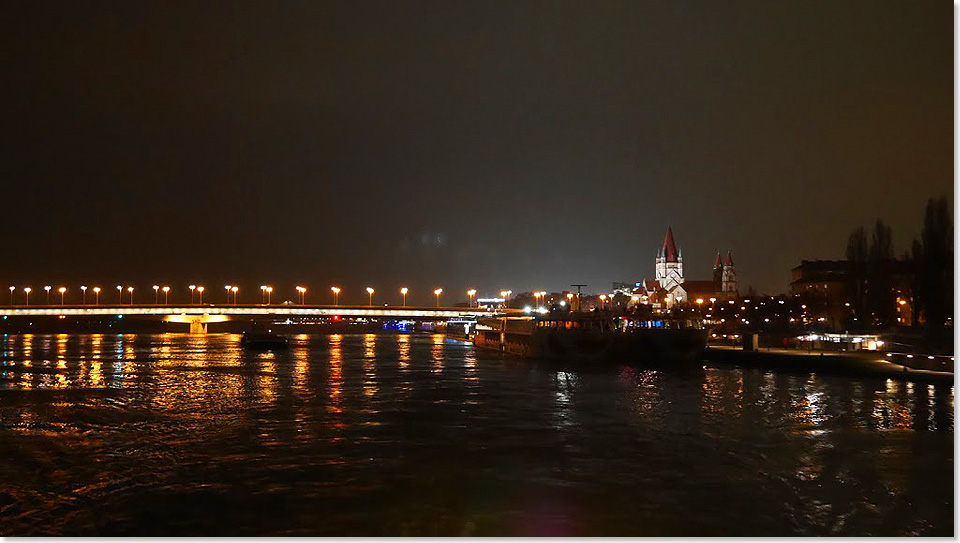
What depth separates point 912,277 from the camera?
66938 mm

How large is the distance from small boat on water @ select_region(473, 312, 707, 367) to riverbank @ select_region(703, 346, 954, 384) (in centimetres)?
247

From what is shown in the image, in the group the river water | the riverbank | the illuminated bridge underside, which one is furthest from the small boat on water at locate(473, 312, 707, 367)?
the illuminated bridge underside

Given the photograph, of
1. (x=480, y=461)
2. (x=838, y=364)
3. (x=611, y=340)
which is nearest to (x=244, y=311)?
(x=611, y=340)

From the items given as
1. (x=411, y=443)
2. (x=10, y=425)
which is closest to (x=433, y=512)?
(x=411, y=443)

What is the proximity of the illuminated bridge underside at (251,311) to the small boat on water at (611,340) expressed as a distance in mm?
63874

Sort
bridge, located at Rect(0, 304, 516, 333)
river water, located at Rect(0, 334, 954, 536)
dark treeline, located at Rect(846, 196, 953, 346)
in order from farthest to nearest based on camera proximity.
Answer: bridge, located at Rect(0, 304, 516, 333)
dark treeline, located at Rect(846, 196, 953, 346)
river water, located at Rect(0, 334, 954, 536)

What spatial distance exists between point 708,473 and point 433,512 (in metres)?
6.92

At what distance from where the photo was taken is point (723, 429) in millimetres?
26719

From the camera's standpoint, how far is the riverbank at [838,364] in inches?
1676

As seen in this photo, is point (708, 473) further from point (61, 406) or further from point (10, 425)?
point (61, 406)

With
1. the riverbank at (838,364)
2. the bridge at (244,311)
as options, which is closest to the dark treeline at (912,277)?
the riverbank at (838,364)

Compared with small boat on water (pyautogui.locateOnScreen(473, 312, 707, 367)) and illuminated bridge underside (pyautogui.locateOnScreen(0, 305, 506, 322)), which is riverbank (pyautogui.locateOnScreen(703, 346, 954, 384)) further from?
illuminated bridge underside (pyautogui.locateOnScreen(0, 305, 506, 322))

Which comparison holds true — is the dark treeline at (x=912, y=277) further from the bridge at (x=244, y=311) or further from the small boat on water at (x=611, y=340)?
the bridge at (x=244, y=311)

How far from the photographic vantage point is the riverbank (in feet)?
140
